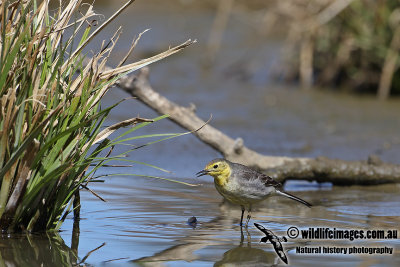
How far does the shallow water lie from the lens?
4.61m

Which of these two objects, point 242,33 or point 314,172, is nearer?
point 314,172

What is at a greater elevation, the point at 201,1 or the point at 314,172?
the point at 201,1

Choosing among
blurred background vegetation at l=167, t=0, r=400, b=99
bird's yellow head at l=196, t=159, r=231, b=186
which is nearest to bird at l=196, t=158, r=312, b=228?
bird's yellow head at l=196, t=159, r=231, b=186

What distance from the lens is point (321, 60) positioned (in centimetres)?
1182

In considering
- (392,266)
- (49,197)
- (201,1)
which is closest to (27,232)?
(49,197)

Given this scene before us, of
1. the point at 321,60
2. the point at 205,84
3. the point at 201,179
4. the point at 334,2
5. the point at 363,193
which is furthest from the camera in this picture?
the point at 205,84

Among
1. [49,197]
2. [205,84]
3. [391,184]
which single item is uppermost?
[205,84]

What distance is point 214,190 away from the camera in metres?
7.22

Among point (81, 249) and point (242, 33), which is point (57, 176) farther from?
point (242, 33)

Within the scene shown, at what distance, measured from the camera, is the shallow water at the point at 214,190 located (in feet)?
15.1

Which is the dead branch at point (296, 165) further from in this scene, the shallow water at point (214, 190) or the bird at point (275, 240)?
the bird at point (275, 240)

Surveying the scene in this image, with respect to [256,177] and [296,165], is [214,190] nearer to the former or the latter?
[296,165]

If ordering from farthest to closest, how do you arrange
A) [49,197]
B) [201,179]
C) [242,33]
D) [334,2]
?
[242,33], [334,2], [201,179], [49,197]

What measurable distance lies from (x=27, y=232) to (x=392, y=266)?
231 cm
